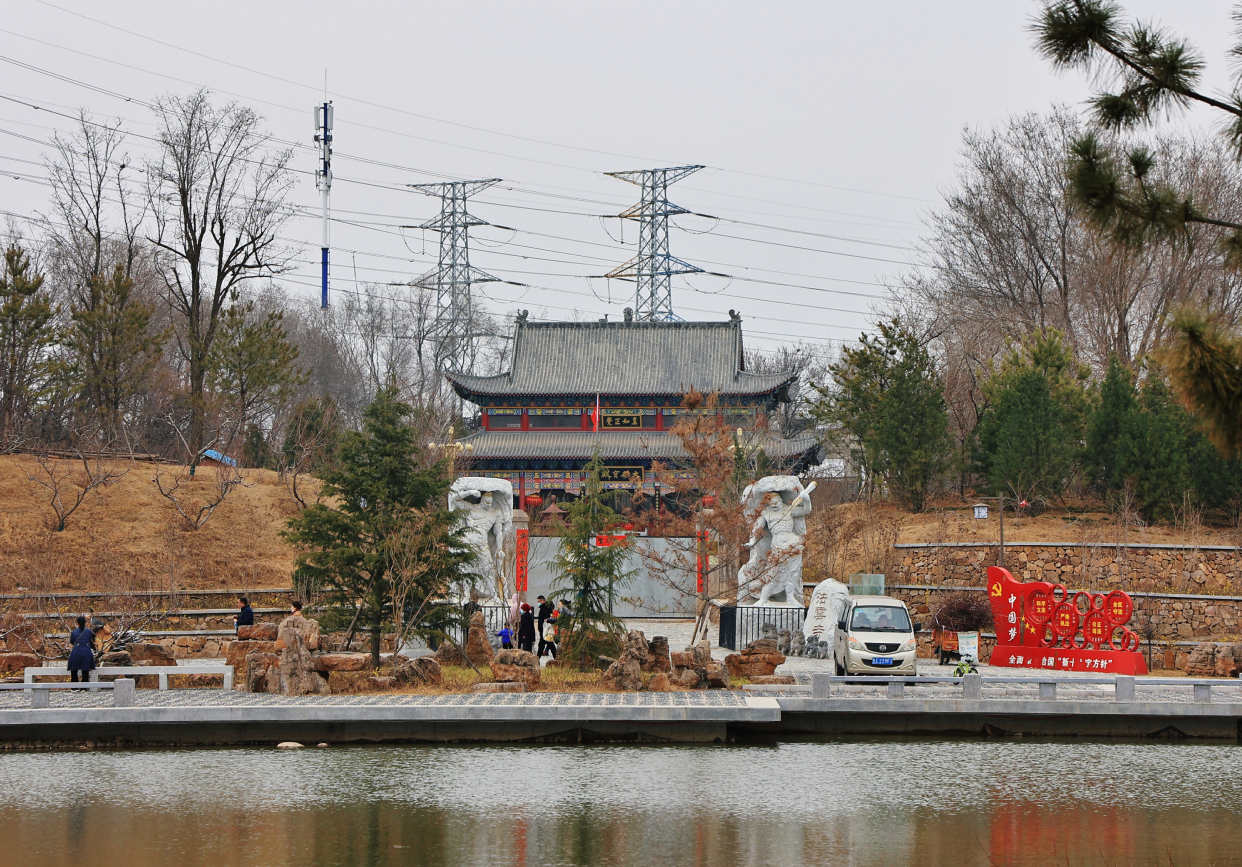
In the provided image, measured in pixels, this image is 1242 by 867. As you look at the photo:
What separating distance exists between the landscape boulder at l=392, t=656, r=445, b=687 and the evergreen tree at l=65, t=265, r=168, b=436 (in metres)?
19.1

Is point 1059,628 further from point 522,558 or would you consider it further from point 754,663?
point 522,558

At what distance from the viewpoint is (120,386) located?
108 ft

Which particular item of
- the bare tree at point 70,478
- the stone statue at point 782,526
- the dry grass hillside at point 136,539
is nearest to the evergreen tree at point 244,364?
the dry grass hillside at point 136,539

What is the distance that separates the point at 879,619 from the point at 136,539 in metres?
18.7

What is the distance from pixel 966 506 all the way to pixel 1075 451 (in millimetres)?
3386

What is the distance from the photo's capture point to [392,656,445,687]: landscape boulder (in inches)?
660

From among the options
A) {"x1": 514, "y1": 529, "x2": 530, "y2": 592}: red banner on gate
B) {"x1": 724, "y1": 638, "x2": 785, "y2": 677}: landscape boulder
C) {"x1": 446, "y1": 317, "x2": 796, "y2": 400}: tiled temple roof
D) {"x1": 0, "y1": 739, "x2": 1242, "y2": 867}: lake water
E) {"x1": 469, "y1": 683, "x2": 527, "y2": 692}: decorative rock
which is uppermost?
{"x1": 446, "y1": 317, "x2": 796, "y2": 400}: tiled temple roof

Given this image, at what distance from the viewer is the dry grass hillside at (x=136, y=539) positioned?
26.5 meters

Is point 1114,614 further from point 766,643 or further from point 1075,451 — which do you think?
point 1075,451

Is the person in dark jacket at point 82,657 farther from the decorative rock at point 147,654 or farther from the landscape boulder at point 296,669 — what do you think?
the landscape boulder at point 296,669

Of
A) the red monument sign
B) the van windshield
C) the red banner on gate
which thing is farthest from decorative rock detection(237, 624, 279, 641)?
the red monument sign

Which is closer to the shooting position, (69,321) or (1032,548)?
(1032,548)

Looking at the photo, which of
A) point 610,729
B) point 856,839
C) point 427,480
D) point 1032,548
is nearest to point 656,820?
point 856,839

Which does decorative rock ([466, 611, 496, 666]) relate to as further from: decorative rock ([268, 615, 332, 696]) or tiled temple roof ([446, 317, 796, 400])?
tiled temple roof ([446, 317, 796, 400])
